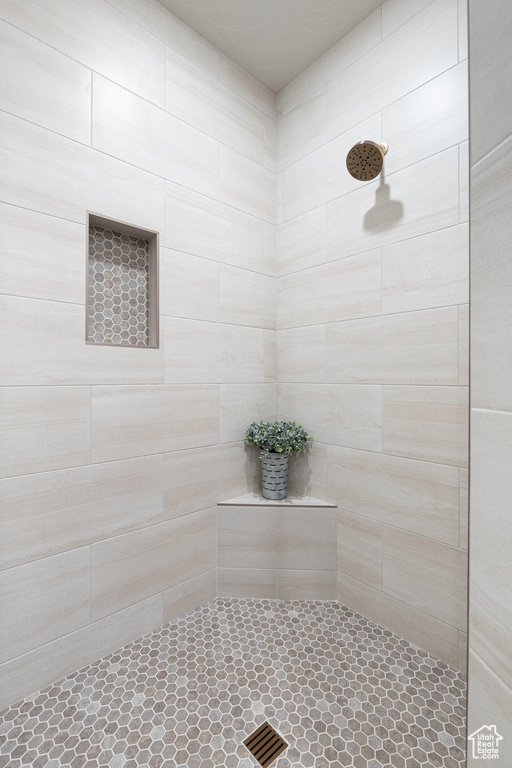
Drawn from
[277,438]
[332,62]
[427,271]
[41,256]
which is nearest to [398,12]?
[332,62]

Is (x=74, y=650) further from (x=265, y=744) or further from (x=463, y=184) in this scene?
(x=463, y=184)

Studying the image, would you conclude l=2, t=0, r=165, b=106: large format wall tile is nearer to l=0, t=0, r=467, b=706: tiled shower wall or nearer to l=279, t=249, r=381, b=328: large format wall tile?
l=0, t=0, r=467, b=706: tiled shower wall

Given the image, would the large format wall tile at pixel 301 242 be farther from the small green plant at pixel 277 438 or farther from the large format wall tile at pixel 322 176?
the small green plant at pixel 277 438

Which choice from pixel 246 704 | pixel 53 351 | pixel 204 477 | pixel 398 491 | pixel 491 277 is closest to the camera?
pixel 491 277

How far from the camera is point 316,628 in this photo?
147 centimetres

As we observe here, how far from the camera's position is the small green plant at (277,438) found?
5.47 ft

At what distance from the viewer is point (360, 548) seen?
1560 millimetres

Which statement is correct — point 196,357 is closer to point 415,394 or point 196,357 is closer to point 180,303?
point 180,303

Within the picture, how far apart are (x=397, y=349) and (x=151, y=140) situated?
124cm

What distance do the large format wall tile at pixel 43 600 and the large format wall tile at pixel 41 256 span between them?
855mm

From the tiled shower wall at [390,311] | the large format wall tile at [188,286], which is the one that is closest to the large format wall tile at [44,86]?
the large format wall tile at [188,286]

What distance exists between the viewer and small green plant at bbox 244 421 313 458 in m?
1.67

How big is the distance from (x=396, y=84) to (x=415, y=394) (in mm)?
1180

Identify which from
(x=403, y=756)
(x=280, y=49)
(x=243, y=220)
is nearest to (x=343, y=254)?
(x=243, y=220)
